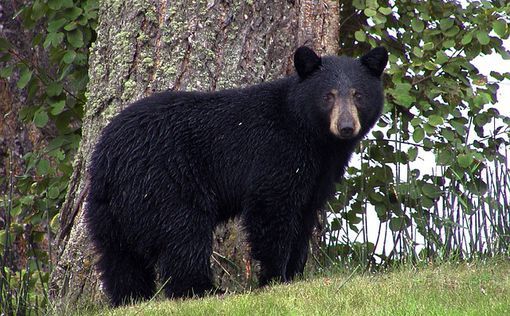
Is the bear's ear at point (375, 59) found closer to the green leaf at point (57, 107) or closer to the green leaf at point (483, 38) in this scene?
the green leaf at point (483, 38)

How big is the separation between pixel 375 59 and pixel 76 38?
96.2 inches

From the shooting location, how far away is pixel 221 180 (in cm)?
633

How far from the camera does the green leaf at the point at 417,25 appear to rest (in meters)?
7.56

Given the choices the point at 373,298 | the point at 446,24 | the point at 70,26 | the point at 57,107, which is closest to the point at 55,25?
the point at 70,26

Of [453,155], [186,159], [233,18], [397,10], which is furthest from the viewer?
[397,10]

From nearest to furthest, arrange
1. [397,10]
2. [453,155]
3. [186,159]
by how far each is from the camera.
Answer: [186,159] → [453,155] → [397,10]

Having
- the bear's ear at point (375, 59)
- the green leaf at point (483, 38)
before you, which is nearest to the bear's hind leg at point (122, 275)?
the bear's ear at point (375, 59)

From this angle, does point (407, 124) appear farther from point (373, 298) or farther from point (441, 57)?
point (373, 298)

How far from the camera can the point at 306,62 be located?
21.1 ft

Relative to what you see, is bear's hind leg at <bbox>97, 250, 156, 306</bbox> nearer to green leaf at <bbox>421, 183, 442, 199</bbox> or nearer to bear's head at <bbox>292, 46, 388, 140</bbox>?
bear's head at <bbox>292, 46, 388, 140</bbox>

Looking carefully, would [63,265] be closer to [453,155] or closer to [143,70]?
[143,70]

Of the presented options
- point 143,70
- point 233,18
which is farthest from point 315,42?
point 143,70

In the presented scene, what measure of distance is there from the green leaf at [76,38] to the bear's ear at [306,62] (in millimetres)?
2008

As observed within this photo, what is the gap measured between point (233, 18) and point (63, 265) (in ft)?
6.93
